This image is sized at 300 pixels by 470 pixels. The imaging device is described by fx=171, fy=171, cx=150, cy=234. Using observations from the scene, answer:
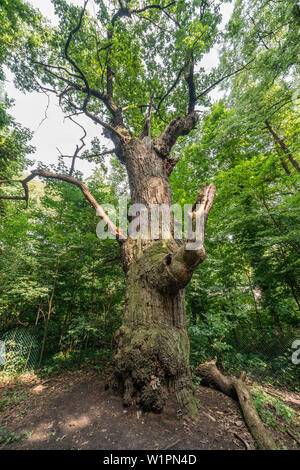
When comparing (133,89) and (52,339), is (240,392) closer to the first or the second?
(52,339)

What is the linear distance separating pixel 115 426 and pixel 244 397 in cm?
164

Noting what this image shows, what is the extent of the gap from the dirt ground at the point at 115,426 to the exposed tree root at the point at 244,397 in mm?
84

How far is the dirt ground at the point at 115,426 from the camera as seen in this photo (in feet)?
4.92

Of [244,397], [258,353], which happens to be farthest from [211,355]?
[244,397]

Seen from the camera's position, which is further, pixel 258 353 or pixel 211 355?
pixel 258 353

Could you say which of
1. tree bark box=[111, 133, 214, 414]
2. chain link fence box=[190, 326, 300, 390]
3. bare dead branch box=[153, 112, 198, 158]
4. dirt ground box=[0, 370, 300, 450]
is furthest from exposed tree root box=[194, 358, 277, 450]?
bare dead branch box=[153, 112, 198, 158]

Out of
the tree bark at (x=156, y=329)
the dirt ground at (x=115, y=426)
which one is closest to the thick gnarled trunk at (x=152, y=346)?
the tree bark at (x=156, y=329)

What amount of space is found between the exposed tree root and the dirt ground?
3.3 inches

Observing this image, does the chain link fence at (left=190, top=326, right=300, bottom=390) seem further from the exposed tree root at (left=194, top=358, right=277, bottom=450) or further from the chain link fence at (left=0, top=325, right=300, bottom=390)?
the exposed tree root at (left=194, top=358, right=277, bottom=450)

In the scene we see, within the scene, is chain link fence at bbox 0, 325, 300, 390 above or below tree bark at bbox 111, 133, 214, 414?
below

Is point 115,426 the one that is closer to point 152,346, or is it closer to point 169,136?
point 152,346

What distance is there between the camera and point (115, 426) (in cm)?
163

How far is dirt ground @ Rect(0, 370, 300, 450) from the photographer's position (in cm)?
150
